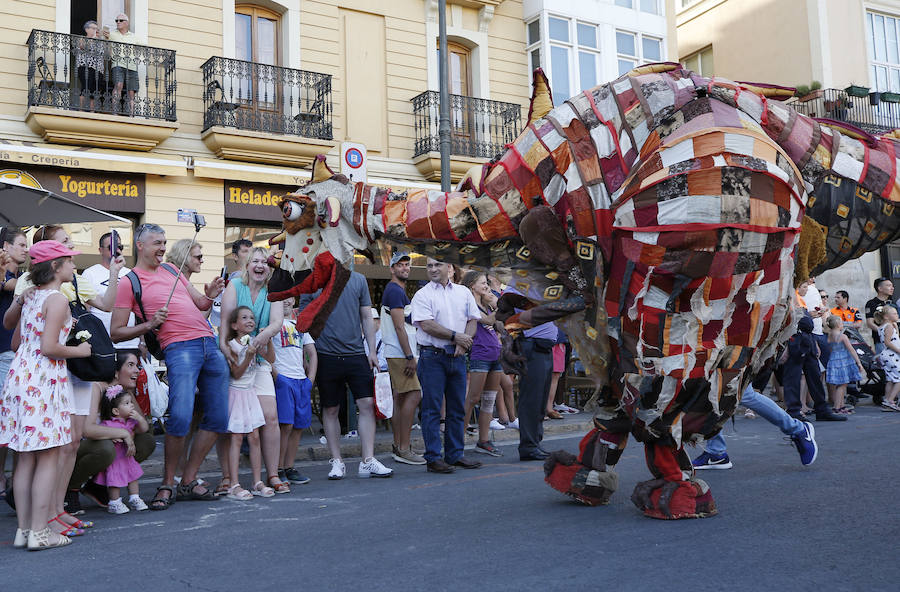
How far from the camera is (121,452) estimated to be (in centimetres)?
635

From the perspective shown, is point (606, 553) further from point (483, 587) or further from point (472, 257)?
point (472, 257)

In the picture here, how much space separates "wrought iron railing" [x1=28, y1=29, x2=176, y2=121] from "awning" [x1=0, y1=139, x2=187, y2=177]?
0.71 metres

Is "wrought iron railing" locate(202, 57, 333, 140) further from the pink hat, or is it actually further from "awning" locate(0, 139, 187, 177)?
the pink hat

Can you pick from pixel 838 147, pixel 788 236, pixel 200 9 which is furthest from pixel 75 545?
pixel 200 9

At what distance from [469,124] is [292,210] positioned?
14648mm

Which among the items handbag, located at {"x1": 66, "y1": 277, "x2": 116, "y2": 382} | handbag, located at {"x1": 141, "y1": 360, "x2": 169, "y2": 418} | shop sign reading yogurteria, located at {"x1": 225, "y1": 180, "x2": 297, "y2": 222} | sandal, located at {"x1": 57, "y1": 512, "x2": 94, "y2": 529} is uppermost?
shop sign reading yogurteria, located at {"x1": 225, "y1": 180, "x2": 297, "y2": 222}

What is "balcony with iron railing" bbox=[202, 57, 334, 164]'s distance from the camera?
16.0 m

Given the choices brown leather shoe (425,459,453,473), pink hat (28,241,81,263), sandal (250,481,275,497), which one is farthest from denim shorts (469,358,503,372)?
pink hat (28,241,81,263)

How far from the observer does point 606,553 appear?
4.22 meters

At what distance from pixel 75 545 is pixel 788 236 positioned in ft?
14.4

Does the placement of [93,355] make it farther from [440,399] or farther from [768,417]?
[768,417]

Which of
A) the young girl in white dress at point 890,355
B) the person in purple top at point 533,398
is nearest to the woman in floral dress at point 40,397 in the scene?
the person in purple top at point 533,398

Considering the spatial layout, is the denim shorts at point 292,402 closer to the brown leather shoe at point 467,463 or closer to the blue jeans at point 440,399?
the blue jeans at point 440,399

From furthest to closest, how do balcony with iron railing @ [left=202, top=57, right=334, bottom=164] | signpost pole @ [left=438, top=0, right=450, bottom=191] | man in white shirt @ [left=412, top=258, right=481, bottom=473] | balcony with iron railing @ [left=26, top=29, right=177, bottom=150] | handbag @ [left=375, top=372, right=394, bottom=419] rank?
balcony with iron railing @ [left=202, top=57, right=334, bottom=164] → balcony with iron railing @ [left=26, top=29, right=177, bottom=150] → signpost pole @ [left=438, top=0, right=450, bottom=191] → handbag @ [left=375, top=372, right=394, bottom=419] → man in white shirt @ [left=412, top=258, right=481, bottom=473]
